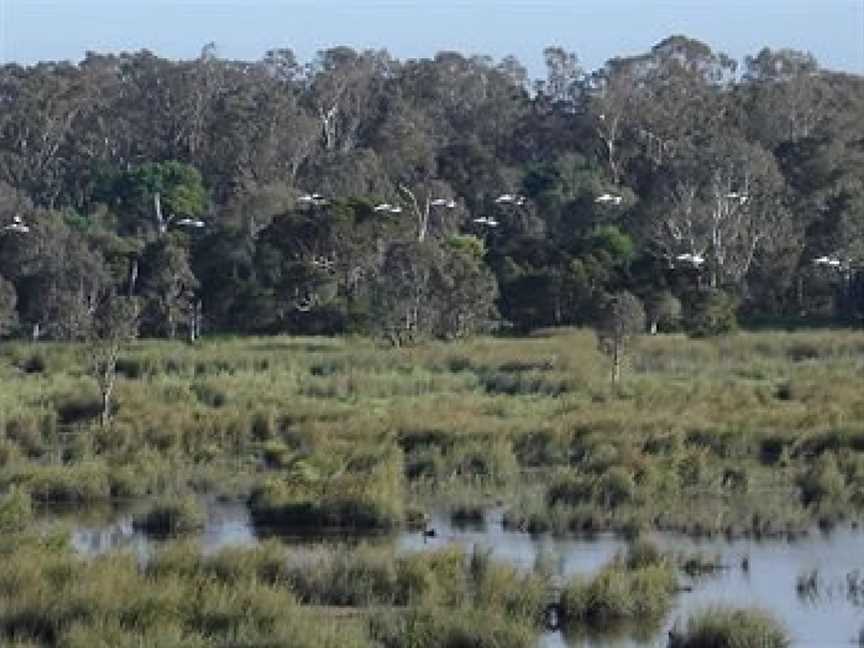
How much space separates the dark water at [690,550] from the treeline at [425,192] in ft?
64.5

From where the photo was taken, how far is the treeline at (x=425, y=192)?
5347 centimetres

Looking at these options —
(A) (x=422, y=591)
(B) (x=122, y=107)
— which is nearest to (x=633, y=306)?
(A) (x=422, y=591)

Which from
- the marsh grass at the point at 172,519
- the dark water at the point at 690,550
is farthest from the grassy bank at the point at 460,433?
the marsh grass at the point at 172,519

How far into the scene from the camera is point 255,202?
6462cm

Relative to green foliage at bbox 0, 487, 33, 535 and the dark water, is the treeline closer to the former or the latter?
the dark water

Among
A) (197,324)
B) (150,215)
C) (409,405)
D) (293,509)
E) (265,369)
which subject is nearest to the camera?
(293,509)

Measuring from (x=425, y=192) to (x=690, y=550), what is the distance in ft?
148

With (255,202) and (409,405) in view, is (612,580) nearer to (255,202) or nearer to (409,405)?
(409,405)

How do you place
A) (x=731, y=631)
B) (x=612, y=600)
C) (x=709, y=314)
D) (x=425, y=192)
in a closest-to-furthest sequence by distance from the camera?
1. (x=731, y=631)
2. (x=612, y=600)
3. (x=709, y=314)
4. (x=425, y=192)

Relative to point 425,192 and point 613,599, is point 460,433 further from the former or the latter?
point 425,192

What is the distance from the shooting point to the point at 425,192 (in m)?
67.6

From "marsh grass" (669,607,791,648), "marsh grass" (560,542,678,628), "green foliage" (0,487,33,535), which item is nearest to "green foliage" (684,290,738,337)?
"green foliage" (0,487,33,535)

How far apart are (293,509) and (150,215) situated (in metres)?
44.7

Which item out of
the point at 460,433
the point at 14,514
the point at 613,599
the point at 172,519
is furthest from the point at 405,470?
the point at 613,599
